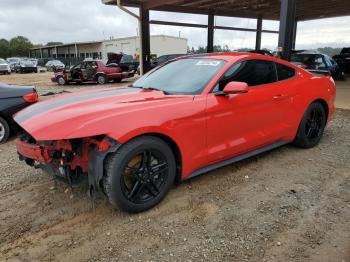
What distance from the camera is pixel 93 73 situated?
18.4m

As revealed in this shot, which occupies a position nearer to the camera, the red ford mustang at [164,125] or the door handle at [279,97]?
the red ford mustang at [164,125]

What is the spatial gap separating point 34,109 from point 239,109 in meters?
2.31

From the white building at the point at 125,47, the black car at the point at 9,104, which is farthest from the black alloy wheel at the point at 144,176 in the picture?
the white building at the point at 125,47

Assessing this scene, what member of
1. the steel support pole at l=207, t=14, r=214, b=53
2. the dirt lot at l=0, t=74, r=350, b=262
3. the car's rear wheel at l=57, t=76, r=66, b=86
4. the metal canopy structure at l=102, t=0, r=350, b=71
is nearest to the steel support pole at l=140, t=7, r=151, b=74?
the metal canopy structure at l=102, t=0, r=350, b=71

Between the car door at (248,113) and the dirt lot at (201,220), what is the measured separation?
43cm

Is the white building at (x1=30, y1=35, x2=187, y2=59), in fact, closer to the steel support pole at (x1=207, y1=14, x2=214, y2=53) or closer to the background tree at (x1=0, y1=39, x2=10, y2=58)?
the steel support pole at (x1=207, y1=14, x2=214, y2=53)

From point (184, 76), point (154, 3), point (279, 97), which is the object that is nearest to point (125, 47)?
point (154, 3)

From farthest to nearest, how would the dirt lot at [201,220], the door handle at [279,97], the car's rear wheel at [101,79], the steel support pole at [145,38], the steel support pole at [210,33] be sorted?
the steel support pole at [210,33] < the car's rear wheel at [101,79] < the steel support pole at [145,38] < the door handle at [279,97] < the dirt lot at [201,220]

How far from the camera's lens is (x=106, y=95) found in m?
3.84

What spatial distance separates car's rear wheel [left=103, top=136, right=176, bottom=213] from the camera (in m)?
2.98

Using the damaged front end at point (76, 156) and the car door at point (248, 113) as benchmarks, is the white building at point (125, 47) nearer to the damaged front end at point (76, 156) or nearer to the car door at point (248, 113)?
the car door at point (248, 113)

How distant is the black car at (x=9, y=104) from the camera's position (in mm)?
5961

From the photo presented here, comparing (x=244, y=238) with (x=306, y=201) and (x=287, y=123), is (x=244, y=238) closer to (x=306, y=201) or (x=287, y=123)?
(x=306, y=201)

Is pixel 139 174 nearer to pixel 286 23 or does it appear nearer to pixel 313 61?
pixel 286 23
